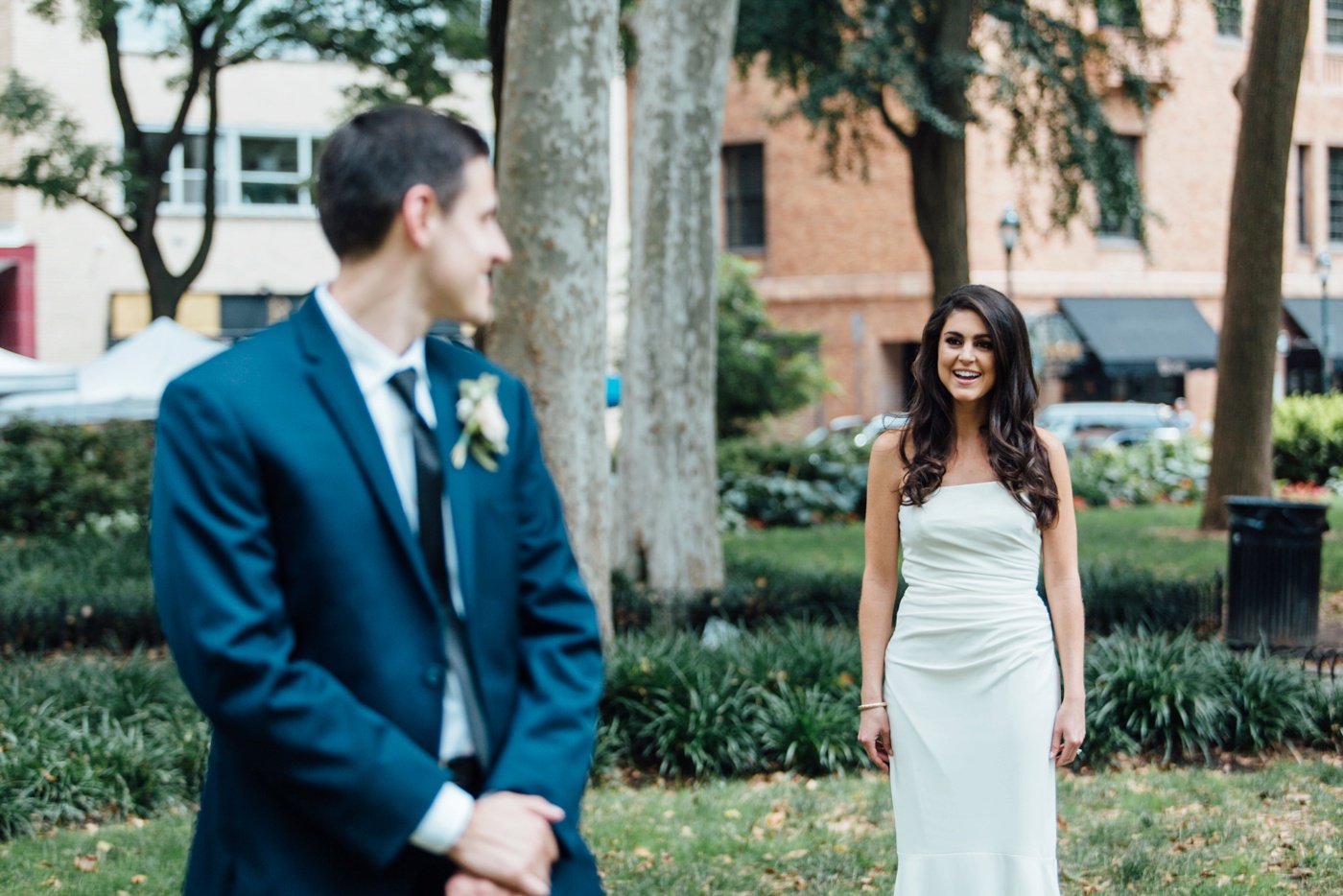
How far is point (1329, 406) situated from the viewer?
85.0ft

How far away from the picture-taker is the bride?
389cm

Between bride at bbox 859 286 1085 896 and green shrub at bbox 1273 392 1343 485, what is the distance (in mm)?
23759

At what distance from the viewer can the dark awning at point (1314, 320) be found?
36.2 meters

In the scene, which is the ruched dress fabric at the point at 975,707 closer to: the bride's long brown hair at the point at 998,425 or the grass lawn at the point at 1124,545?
the bride's long brown hair at the point at 998,425

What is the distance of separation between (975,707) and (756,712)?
3.70 m

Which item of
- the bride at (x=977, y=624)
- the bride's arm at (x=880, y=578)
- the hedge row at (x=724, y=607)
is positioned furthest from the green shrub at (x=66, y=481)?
the bride at (x=977, y=624)

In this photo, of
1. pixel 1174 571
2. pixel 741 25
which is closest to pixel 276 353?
pixel 1174 571

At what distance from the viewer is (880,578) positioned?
4176 mm

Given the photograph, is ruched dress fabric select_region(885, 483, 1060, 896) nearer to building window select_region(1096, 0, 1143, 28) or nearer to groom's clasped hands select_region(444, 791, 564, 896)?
groom's clasped hands select_region(444, 791, 564, 896)

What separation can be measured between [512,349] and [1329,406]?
891 inches

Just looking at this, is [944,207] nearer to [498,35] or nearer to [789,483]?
[789,483]

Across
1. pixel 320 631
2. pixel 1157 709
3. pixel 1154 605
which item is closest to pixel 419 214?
pixel 320 631

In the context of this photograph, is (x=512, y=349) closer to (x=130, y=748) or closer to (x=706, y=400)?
(x=130, y=748)

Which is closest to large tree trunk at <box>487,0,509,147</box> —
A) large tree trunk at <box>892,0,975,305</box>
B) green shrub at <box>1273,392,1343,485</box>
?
large tree trunk at <box>892,0,975,305</box>
